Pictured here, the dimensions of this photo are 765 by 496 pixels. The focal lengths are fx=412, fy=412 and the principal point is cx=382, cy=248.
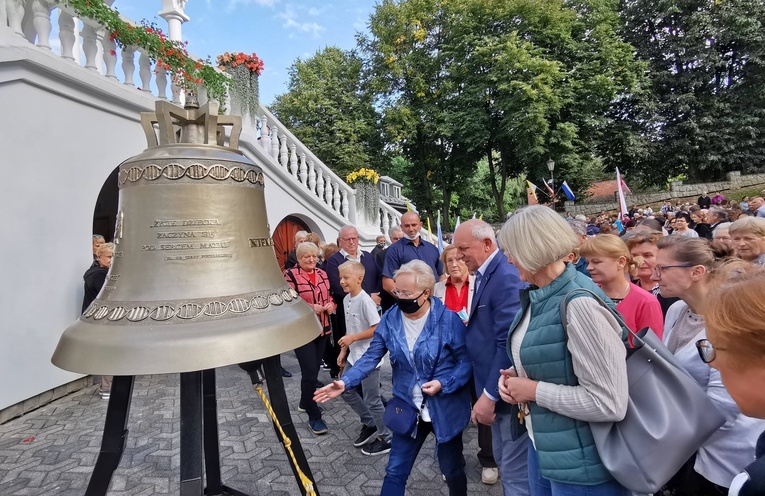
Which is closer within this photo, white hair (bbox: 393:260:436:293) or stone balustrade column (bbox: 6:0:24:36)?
white hair (bbox: 393:260:436:293)

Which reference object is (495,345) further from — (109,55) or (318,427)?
(109,55)

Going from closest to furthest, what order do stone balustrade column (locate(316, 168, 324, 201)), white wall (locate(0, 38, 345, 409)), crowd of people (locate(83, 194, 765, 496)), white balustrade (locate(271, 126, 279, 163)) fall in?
1. crowd of people (locate(83, 194, 765, 496))
2. white wall (locate(0, 38, 345, 409))
3. white balustrade (locate(271, 126, 279, 163))
4. stone balustrade column (locate(316, 168, 324, 201))

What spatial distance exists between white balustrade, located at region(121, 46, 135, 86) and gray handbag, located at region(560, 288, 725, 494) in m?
6.56

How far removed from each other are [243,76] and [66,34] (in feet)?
12.1

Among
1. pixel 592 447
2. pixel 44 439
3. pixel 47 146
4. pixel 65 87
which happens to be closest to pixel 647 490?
pixel 592 447

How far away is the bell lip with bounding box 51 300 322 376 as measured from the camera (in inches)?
52.8

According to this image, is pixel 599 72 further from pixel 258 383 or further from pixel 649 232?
pixel 258 383

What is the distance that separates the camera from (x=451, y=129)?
72.7ft

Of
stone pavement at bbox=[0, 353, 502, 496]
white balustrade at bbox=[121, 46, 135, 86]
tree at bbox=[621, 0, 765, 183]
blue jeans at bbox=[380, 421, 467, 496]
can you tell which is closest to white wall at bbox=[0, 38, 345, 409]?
white balustrade at bbox=[121, 46, 135, 86]

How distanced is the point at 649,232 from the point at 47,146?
606 centimetres

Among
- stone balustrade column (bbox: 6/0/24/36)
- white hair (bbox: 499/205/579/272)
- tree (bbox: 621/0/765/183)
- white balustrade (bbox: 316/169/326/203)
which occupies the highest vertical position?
tree (bbox: 621/0/765/183)

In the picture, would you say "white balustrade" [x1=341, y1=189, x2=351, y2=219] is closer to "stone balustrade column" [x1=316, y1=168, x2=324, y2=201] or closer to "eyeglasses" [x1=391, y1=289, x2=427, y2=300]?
"stone balustrade column" [x1=316, y1=168, x2=324, y2=201]

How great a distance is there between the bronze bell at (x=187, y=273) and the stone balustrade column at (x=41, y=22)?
14.4 ft

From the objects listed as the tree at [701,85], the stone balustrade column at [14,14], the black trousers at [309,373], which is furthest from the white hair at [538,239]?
the tree at [701,85]
